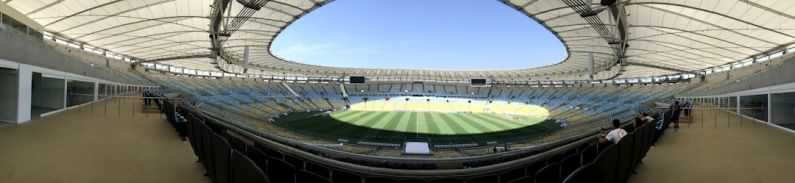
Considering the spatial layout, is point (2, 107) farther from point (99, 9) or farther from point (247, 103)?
point (247, 103)

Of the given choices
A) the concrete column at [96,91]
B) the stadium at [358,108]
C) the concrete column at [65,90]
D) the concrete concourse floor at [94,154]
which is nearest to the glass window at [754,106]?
the stadium at [358,108]

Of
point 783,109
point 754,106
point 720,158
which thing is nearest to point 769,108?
point 783,109

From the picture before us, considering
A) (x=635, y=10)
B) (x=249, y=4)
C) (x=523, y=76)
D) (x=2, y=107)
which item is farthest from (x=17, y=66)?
(x=523, y=76)

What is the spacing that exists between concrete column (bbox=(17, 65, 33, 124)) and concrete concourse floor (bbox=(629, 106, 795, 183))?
45.2 feet

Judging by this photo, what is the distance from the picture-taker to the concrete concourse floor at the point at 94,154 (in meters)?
5.68

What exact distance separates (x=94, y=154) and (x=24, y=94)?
6.44 m

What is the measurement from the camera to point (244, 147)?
5.08 meters

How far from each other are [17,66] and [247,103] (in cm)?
3223

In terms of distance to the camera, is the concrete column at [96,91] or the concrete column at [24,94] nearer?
the concrete column at [24,94]

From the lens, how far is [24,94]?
11336 millimetres

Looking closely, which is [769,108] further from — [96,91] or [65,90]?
[96,91]

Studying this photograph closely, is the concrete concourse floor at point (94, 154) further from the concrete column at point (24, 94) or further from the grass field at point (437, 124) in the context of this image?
the grass field at point (437, 124)

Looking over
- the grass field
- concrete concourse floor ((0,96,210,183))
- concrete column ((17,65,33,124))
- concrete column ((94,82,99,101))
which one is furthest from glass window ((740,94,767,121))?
concrete column ((94,82,99,101))

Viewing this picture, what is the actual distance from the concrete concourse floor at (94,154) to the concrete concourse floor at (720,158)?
6855mm
